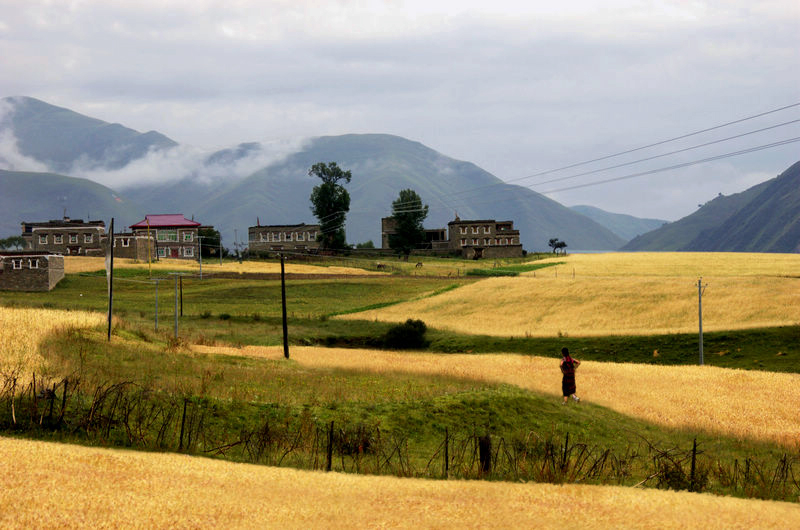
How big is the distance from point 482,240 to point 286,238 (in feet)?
156

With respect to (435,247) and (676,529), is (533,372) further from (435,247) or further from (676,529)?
(435,247)

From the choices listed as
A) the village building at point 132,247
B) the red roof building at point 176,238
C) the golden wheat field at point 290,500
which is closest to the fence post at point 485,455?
the golden wheat field at point 290,500

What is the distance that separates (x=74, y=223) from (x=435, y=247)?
8421 cm

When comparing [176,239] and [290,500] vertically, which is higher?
[176,239]

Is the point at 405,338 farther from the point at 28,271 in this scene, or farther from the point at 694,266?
the point at 28,271

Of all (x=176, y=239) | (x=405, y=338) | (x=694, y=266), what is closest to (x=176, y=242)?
(x=176, y=239)

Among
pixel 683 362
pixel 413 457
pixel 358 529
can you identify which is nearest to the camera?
pixel 358 529

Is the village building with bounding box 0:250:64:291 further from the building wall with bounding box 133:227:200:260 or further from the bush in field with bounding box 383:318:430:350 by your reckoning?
the building wall with bounding box 133:227:200:260

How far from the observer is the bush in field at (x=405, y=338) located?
74188 millimetres

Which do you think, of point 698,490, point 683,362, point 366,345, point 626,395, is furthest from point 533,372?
point 366,345

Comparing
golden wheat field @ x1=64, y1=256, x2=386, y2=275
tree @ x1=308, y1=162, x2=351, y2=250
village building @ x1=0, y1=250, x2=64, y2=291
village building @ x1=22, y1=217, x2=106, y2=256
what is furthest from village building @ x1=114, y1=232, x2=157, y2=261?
tree @ x1=308, y1=162, x2=351, y2=250

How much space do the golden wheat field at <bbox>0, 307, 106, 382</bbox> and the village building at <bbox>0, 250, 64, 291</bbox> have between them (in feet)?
208

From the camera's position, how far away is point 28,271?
10762cm

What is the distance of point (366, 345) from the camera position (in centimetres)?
7650
